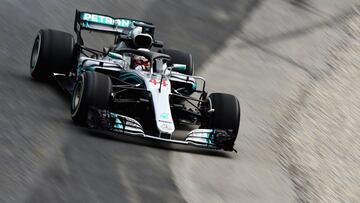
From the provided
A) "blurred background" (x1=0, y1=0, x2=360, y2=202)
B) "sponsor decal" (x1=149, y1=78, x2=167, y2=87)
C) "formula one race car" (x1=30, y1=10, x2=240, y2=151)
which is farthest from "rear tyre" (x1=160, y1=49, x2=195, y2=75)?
"sponsor decal" (x1=149, y1=78, x2=167, y2=87)

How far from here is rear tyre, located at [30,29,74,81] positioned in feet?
46.4

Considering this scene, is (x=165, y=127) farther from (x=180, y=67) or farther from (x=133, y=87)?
(x=180, y=67)

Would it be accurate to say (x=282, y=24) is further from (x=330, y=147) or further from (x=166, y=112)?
(x=166, y=112)

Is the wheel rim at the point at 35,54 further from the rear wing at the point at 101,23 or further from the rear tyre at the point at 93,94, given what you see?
the rear tyre at the point at 93,94

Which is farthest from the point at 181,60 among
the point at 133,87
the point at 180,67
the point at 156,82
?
the point at 133,87

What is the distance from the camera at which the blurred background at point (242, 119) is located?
408 inches

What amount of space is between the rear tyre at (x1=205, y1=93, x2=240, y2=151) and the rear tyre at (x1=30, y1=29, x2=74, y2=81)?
2669 mm

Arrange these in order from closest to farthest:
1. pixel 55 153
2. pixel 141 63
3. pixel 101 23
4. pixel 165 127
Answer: pixel 55 153
pixel 165 127
pixel 141 63
pixel 101 23

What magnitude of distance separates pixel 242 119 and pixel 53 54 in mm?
3044

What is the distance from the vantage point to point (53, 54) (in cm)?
1416

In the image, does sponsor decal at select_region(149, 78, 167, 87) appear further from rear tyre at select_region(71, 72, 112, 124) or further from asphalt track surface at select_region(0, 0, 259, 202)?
asphalt track surface at select_region(0, 0, 259, 202)

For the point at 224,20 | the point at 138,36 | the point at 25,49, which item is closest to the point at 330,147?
the point at 138,36

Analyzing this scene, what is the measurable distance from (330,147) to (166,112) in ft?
9.59

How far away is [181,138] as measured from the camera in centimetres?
1284
